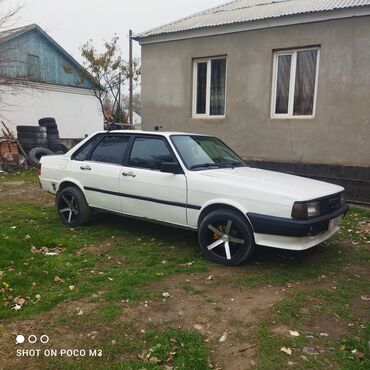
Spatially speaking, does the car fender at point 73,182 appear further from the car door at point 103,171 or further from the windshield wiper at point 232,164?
the windshield wiper at point 232,164

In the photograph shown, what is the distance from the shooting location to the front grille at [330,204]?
4.48 m

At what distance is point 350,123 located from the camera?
831 cm

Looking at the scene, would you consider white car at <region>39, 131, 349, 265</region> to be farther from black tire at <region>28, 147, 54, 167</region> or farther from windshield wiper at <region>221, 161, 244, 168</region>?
black tire at <region>28, 147, 54, 167</region>

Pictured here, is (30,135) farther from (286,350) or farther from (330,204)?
(286,350)

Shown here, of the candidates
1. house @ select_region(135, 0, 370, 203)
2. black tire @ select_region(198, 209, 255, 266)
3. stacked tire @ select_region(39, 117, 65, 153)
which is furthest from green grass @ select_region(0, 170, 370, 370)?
stacked tire @ select_region(39, 117, 65, 153)

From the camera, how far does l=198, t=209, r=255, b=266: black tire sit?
4461 millimetres

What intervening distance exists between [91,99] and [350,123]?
19634 millimetres

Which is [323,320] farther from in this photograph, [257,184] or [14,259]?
[14,259]

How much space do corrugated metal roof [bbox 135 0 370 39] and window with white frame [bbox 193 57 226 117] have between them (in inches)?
38.6

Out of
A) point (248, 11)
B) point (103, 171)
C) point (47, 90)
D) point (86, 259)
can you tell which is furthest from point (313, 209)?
point (47, 90)

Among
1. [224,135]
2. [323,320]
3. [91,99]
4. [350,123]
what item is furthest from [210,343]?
[91,99]

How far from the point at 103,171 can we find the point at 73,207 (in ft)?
3.23

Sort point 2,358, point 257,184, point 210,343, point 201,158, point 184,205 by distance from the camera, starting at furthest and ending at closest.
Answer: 1. point 201,158
2. point 184,205
3. point 257,184
4. point 210,343
5. point 2,358

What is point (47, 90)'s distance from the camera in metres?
22.0
